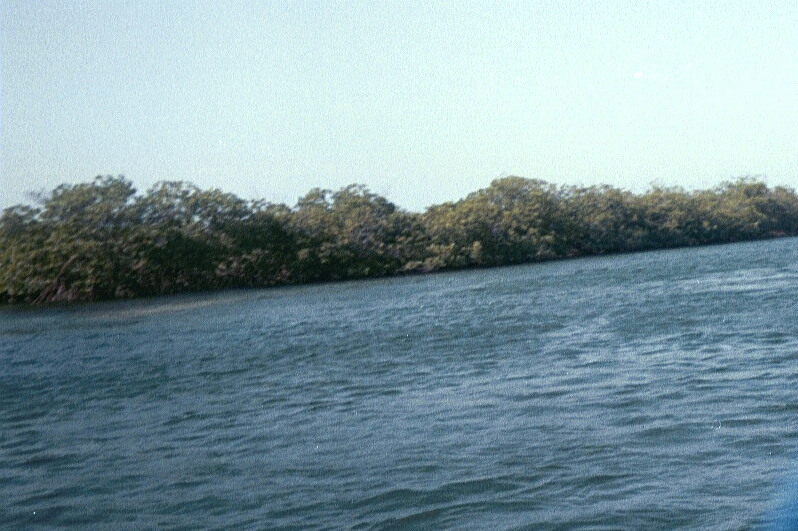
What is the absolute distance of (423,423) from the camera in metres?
14.5

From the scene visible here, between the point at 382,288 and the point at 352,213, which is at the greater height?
the point at 352,213

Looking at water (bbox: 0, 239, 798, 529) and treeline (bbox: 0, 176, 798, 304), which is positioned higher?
treeline (bbox: 0, 176, 798, 304)

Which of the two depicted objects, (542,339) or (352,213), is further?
(352,213)

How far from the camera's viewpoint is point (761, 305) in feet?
90.3

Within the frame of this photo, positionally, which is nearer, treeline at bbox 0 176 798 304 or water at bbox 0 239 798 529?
water at bbox 0 239 798 529

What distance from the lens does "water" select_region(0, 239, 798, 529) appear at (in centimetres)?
1067

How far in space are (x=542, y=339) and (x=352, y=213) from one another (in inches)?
1887

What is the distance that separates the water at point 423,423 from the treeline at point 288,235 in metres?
27.9

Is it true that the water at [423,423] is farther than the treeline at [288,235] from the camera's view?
No

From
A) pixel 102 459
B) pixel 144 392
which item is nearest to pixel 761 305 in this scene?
pixel 144 392

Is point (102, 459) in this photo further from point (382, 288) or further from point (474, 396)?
point (382, 288)

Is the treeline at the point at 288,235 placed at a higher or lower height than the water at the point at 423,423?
higher

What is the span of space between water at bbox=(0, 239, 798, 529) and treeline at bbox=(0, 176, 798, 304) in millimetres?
27866

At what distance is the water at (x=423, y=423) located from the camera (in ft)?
35.0
